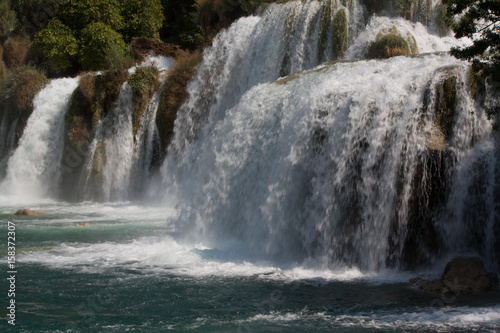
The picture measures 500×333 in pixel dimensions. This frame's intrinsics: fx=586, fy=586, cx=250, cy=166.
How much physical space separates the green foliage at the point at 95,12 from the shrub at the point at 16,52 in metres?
2.51

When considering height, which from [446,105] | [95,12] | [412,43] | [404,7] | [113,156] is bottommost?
[113,156]

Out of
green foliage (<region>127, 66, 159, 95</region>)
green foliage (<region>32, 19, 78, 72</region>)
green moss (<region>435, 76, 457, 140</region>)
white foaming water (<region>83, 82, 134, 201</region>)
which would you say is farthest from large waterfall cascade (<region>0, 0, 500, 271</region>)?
green foliage (<region>32, 19, 78, 72</region>)

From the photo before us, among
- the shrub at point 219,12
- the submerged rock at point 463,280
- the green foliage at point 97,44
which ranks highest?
the shrub at point 219,12

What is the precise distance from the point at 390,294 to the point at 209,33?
18372mm

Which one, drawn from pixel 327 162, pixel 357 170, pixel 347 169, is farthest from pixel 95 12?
pixel 357 170

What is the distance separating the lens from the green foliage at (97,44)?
24672 millimetres

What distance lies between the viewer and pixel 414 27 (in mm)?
16250

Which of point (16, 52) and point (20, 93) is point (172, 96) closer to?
point (20, 93)

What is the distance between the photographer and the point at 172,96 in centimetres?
1845

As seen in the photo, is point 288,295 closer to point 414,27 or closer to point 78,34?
point 414,27

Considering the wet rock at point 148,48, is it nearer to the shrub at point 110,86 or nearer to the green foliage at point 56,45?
the shrub at point 110,86

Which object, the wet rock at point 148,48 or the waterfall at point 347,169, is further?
the wet rock at point 148,48

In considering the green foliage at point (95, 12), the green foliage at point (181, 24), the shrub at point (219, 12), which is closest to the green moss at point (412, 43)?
the shrub at point (219, 12)

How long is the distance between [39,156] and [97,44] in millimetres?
6542
